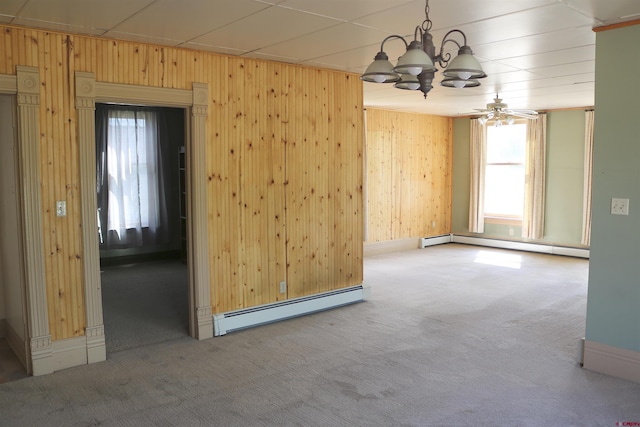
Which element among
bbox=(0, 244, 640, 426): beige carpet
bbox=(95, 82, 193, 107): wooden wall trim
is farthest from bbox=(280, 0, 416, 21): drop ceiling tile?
bbox=(0, 244, 640, 426): beige carpet

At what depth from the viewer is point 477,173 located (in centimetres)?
947

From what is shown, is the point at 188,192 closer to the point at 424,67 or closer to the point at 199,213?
the point at 199,213

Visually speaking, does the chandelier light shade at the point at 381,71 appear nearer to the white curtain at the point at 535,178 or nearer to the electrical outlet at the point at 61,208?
the electrical outlet at the point at 61,208

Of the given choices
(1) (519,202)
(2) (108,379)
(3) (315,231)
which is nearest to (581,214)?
(1) (519,202)

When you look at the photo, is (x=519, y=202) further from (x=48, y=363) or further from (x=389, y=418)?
(x=48, y=363)

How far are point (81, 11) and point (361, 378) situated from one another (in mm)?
3008

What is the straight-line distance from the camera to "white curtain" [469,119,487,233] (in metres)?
9.40

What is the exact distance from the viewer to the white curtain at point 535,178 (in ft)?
28.1

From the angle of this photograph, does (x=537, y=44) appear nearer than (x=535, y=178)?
Yes

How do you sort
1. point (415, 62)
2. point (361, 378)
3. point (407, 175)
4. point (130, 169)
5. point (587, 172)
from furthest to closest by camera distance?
point (407, 175), point (587, 172), point (130, 169), point (361, 378), point (415, 62)

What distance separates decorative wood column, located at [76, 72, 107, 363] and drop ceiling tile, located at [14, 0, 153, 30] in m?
0.46

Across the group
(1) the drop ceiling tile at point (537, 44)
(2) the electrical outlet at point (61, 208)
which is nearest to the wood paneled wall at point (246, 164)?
(2) the electrical outlet at point (61, 208)

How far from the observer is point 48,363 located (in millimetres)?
3656

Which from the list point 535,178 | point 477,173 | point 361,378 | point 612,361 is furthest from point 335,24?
point 477,173
